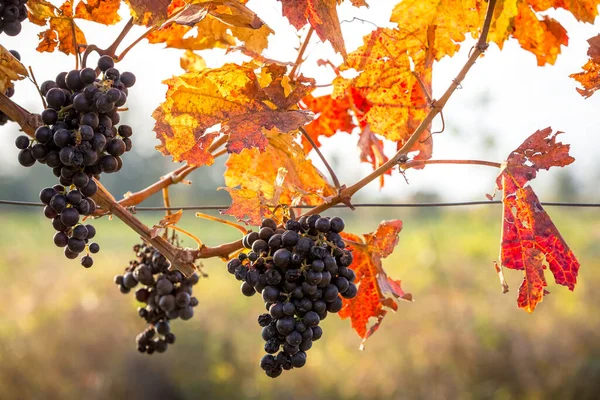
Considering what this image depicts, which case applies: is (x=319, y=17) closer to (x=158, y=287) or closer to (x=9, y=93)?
(x=9, y=93)

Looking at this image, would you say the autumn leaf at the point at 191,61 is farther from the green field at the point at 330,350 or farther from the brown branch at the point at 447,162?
the green field at the point at 330,350

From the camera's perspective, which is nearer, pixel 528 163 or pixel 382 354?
pixel 528 163

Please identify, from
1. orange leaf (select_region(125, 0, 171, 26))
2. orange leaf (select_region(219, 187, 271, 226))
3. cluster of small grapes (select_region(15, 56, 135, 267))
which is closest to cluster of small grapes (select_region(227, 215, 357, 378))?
orange leaf (select_region(219, 187, 271, 226))

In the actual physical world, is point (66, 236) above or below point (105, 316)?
below

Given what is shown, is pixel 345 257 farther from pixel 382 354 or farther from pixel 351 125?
pixel 382 354

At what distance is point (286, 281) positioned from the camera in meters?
0.71

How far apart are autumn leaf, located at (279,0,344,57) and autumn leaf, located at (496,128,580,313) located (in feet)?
0.94

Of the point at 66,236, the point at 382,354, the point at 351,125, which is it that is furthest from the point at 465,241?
the point at 66,236

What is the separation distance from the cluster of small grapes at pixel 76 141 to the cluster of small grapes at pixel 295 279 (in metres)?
0.21

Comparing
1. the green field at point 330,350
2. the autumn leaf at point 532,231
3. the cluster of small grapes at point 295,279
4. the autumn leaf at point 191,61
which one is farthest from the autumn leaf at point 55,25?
the green field at point 330,350

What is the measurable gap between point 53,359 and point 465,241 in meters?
4.72

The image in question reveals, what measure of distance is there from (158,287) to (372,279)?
1.20 feet

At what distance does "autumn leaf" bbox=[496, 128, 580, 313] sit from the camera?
771mm

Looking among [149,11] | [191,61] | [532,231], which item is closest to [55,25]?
[149,11]
